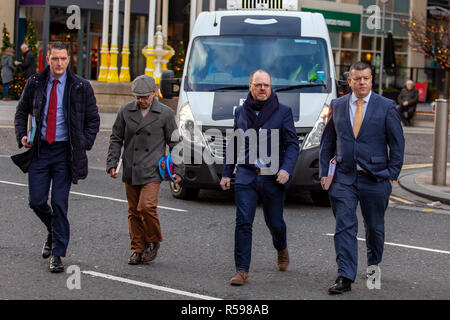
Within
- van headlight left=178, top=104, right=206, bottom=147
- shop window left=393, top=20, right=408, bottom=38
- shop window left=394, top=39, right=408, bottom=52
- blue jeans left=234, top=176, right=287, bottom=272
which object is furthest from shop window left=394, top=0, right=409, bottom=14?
blue jeans left=234, top=176, right=287, bottom=272

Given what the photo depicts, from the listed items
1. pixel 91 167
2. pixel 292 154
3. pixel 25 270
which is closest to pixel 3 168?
pixel 91 167

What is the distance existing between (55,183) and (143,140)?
81 centimetres

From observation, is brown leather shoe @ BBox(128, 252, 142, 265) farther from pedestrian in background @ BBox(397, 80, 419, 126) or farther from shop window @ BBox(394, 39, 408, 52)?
shop window @ BBox(394, 39, 408, 52)

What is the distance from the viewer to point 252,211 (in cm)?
673

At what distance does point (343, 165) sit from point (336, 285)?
36.1 inches

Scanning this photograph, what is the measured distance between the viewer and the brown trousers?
7.16 m

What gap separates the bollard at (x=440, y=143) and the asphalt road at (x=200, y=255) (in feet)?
5.45

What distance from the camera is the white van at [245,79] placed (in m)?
10.4

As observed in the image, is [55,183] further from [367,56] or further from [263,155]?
[367,56]

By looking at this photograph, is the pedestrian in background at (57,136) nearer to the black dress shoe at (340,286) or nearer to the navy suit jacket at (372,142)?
the navy suit jacket at (372,142)

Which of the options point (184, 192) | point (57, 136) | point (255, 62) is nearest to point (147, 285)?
point (57, 136)

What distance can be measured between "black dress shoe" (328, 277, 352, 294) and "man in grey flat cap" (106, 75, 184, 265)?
1.64m

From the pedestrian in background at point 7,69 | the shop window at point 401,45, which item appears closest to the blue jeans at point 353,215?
the pedestrian in background at point 7,69

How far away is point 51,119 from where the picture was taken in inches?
272
